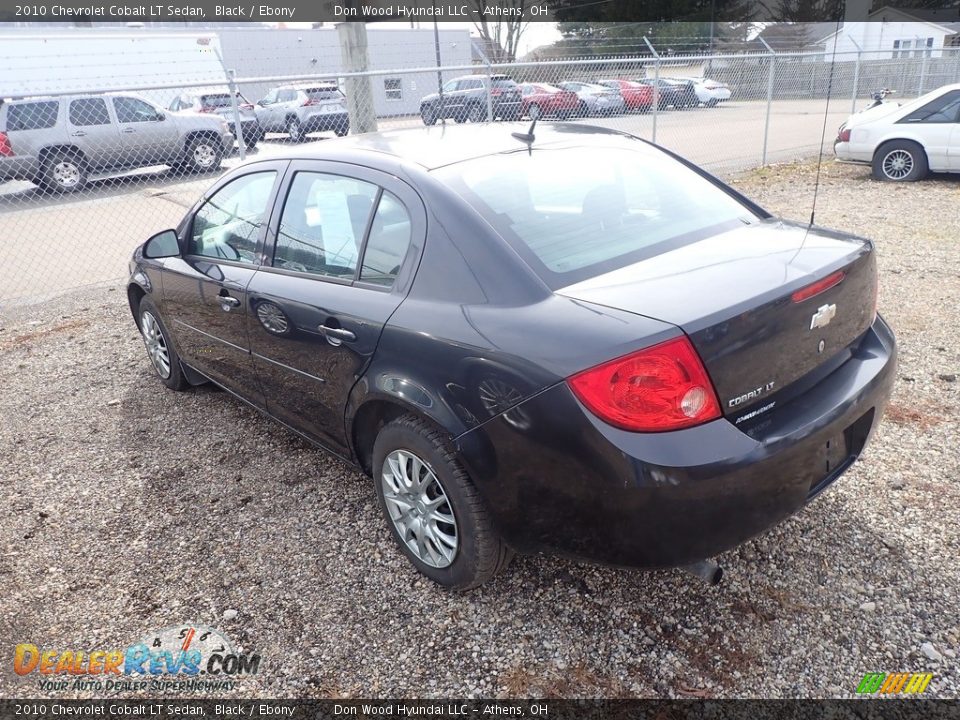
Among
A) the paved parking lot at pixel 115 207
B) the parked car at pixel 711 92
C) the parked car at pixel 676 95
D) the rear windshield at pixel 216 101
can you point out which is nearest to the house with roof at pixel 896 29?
the parked car at pixel 711 92

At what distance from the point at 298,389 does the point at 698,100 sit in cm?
1631

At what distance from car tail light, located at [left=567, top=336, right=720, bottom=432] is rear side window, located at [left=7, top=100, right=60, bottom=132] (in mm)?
13192

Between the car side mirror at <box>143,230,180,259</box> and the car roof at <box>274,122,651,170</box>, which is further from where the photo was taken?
the car side mirror at <box>143,230,180,259</box>

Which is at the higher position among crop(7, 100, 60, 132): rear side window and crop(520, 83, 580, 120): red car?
crop(7, 100, 60, 132): rear side window

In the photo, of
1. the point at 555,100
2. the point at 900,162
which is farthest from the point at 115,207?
A: the point at 900,162

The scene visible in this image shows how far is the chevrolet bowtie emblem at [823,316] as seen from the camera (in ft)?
7.54

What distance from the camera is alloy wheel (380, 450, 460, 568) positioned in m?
2.54

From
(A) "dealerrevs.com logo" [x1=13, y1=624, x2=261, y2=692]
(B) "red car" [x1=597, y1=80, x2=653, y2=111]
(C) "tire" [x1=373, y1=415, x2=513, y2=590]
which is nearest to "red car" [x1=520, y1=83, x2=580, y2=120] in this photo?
(B) "red car" [x1=597, y1=80, x2=653, y2=111]

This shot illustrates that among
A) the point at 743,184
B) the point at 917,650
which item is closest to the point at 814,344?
the point at 917,650

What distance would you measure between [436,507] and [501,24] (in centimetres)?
4156

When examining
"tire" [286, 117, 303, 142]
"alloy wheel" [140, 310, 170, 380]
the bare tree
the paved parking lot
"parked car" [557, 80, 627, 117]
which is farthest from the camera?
the bare tree

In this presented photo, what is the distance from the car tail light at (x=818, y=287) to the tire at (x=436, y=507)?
3.93 feet

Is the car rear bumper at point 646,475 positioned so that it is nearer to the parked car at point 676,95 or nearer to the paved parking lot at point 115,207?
the paved parking lot at point 115,207

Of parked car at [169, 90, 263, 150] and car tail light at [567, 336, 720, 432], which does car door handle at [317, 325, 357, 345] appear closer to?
car tail light at [567, 336, 720, 432]
